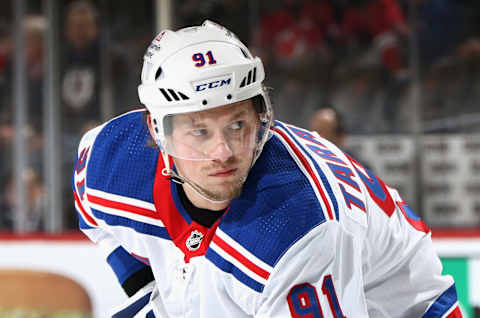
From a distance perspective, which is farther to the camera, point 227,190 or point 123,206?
point 123,206

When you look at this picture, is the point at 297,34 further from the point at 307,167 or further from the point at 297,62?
the point at 307,167

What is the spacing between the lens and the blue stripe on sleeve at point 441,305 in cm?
148

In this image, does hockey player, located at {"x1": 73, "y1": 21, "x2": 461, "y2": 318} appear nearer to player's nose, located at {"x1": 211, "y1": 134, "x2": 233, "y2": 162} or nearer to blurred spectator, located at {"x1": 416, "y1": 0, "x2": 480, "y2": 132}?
player's nose, located at {"x1": 211, "y1": 134, "x2": 233, "y2": 162}

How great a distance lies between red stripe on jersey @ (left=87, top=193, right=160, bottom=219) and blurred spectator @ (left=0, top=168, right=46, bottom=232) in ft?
7.48

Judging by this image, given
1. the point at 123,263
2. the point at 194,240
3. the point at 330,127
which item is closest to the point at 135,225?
the point at 194,240

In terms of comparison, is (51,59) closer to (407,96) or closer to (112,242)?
(407,96)

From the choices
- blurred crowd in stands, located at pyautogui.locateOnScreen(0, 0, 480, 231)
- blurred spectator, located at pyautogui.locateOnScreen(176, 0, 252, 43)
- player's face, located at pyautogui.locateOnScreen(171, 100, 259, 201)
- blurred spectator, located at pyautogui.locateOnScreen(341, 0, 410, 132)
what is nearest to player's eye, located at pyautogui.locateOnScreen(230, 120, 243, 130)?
player's face, located at pyautogui.locateOnScreen(171, 100, 259, 201)

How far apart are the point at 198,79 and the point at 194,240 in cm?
33

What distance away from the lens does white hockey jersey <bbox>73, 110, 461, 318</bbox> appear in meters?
1.21

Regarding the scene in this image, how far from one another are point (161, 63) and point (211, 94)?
0.12 metres

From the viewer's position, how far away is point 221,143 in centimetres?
127

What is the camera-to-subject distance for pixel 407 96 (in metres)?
3.68

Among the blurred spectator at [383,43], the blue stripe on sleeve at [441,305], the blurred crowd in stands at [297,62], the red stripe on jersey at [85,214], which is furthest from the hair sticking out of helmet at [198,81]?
the blurred spectator at [383,43]

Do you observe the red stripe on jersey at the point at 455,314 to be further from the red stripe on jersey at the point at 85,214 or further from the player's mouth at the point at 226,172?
the red stripe on jersey at the point at 85,214
